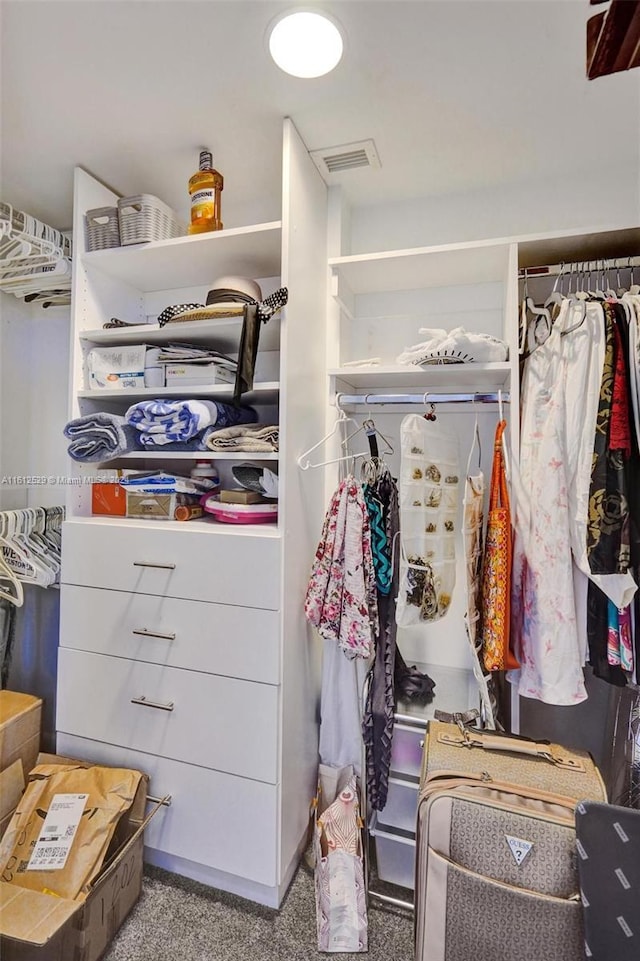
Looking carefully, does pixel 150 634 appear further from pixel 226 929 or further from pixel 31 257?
pixel 31 257

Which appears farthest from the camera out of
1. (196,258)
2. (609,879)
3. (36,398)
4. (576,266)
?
(36,398)

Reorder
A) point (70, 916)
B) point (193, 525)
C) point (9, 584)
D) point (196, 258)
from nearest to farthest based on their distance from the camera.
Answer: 1. point (70, 916)
2. point (193, 525)
3. point (196, 258)
4. point (9, 584)

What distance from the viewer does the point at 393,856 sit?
1400 mm

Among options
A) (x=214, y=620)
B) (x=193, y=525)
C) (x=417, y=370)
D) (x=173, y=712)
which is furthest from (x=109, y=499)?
(x=417, y=370)

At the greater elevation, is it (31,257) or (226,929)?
(31,257)

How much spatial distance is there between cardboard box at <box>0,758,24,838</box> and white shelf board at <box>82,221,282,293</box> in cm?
168

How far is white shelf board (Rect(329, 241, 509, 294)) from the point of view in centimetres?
140

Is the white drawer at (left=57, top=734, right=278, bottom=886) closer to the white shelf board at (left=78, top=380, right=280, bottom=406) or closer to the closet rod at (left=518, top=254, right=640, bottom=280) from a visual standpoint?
the white shelf board at (left=78, top=380, right=280, bottom=406)

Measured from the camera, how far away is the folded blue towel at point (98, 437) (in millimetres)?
1453

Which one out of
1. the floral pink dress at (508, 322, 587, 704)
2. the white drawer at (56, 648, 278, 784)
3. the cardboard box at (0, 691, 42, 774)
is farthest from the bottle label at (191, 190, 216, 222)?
the cardboard box at (0, 691, 42, 774)

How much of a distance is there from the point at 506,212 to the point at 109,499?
171 cm

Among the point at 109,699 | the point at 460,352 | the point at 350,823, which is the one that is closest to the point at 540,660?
the point at 350,823

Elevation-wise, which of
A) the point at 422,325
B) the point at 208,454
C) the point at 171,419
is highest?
the point at 422,325

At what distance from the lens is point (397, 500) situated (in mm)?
1420
